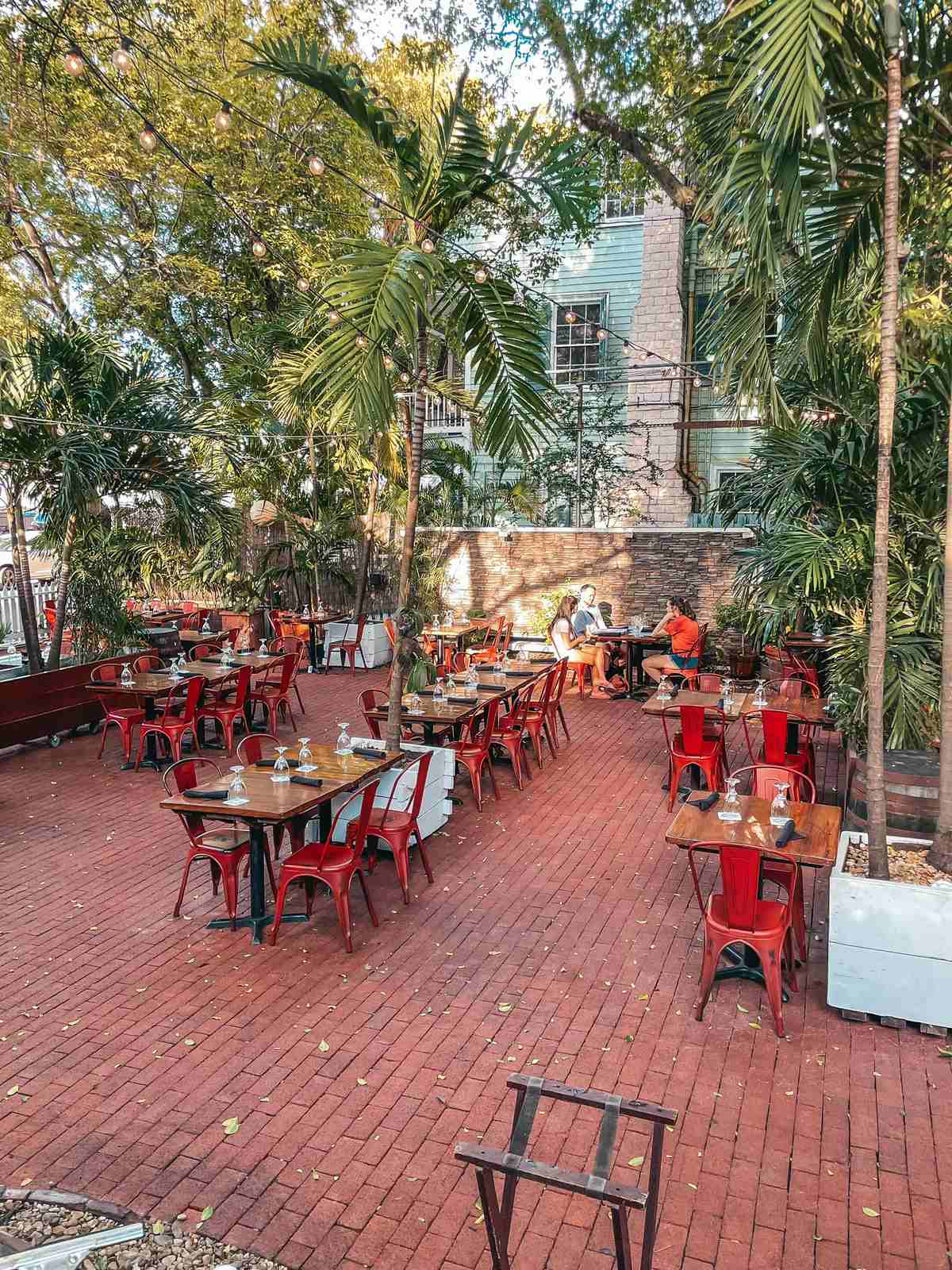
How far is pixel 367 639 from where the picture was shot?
1602 cm

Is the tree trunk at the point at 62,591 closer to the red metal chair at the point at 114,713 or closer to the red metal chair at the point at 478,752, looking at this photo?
the red metal chair at the point at 114,713

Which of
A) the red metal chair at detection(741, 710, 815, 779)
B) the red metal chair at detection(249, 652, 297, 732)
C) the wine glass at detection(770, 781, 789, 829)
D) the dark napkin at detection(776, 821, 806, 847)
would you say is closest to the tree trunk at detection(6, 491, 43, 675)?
the red metal chair at detection(249, 652, 297, 732)

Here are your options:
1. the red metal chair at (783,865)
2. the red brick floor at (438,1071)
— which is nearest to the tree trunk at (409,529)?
the red brick floor at (438,1071)

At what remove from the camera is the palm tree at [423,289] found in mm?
5766

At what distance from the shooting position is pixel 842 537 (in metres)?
6.74

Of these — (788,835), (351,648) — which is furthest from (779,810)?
(351,648)

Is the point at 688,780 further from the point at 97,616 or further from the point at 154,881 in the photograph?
the point at 97,616

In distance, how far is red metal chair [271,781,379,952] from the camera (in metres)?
5.57

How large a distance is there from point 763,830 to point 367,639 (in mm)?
11318

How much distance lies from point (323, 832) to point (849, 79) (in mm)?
5754

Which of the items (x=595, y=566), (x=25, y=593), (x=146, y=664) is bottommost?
(x=146, y=664)

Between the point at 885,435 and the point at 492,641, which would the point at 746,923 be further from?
the point at 492,641

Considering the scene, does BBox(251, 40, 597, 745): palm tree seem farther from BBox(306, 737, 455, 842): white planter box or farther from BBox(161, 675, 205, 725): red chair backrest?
BBox(161, 675, 205, 725): red chair backrest

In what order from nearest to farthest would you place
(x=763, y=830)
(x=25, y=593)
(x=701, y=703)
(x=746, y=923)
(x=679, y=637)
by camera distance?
(x=746, y=923)
(x=763, y=830)
(x=701, y=703)
(x=25, y=593)
(x=679, y=637)
